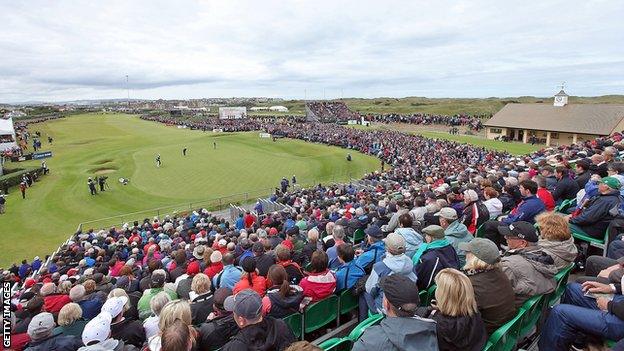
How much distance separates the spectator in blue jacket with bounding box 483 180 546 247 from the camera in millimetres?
6793

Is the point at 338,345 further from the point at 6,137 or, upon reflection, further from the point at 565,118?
the point at 6,137

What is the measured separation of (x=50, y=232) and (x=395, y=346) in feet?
80.7

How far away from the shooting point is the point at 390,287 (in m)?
3.48

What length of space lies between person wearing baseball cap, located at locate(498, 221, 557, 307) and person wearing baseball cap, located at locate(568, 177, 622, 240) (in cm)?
240

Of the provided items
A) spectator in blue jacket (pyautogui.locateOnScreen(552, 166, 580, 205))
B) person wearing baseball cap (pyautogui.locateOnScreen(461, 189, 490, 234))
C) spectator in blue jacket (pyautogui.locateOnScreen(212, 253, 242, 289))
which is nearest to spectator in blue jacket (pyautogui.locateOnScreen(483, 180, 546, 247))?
person wearing baseball cap (pyautogui.locateOnScreen(461, 189, 490, 234))

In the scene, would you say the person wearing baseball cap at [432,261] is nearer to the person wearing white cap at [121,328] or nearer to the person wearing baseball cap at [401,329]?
the person wearing baseball cap at [401,329]

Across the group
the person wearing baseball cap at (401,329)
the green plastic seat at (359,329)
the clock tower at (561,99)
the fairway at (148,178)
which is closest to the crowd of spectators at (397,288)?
the person wearing baseball cap at (401,329)

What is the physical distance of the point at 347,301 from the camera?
19.2 ft

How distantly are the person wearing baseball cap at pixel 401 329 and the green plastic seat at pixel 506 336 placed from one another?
93 cm

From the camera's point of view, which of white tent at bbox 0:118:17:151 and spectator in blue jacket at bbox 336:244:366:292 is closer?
spectator in blue jacket at bbox 336:244:366:292

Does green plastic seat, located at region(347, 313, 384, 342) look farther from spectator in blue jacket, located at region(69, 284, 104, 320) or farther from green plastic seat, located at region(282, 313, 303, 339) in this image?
spectator in blue jacket, located at region(69, 284, 104, 320)

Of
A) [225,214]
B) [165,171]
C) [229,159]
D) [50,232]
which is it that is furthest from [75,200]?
[229,159]

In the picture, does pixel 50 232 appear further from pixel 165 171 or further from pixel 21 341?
pixel 21 341

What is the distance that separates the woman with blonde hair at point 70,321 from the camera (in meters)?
5.32
